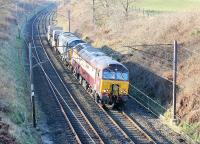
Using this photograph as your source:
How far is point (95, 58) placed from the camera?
34.2 m

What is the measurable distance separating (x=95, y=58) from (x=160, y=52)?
7015 mm

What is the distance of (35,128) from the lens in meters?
27.1

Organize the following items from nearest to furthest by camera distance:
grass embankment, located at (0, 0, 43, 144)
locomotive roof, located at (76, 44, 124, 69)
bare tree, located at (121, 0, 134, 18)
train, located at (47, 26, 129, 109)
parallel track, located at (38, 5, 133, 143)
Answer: grass embankment, located at (0, 0, 43, 144), parallel track, located at (38, 5, 133, 143), train, located at (47, 26, 129, 109), locomotive roof, located at (76, 44, 124, 69), bare tree, located at (121, 0, 134, 18)

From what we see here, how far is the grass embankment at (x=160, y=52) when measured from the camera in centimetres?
2889

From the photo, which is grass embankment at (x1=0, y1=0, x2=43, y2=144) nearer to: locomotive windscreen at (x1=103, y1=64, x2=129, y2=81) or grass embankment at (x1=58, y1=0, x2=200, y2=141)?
locomotive windscreen at (x1=103, y1=64, x2=129, y2=81)

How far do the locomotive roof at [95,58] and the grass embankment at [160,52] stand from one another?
Answer: 394 cm

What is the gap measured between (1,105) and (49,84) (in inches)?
525

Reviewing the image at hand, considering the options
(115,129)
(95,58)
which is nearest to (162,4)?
(95,58)

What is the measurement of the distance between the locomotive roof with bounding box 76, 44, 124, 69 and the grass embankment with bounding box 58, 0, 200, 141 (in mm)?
3942

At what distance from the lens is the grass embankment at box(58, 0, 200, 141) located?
28891 mm

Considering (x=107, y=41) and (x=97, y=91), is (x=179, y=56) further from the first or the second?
(x=107, y=41)

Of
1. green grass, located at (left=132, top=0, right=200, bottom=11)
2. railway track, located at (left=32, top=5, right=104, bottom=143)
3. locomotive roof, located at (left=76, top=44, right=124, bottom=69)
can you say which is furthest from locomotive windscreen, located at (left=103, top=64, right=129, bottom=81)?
green grass, located at (left=132, top=0, right=200, bottom=11)

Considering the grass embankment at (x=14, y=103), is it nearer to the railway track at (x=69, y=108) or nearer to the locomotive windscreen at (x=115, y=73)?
the railway track at (x=69, y=108)

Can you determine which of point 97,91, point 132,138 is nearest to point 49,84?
point 97,91
